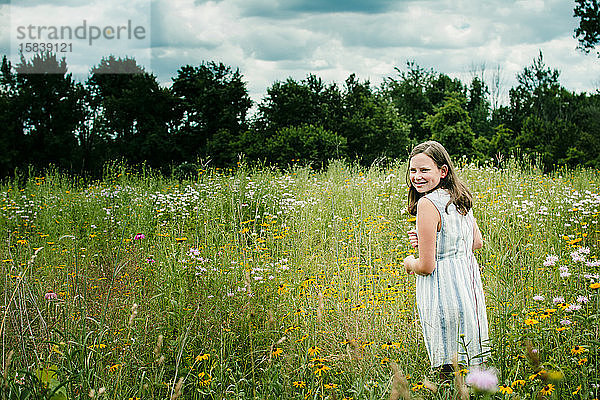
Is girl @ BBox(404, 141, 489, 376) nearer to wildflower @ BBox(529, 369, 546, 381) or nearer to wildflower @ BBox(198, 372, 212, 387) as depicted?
wildflower @ BBox(529, 369, 546, 381)

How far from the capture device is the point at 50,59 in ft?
63.3

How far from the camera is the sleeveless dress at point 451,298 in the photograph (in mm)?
2203

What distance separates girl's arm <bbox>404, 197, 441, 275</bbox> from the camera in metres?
2.14

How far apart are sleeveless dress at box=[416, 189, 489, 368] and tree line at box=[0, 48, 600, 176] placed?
11.6 m

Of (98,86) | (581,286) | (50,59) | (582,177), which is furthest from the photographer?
(98,86)

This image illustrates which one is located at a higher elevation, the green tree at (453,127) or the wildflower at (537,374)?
the green tree at (453,127)

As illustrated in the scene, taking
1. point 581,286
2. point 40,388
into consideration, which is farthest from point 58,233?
point 581,286

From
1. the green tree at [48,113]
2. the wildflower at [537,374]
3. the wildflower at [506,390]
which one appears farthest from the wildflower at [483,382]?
the green tree at [48,113]

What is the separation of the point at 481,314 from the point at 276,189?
16.6 ft

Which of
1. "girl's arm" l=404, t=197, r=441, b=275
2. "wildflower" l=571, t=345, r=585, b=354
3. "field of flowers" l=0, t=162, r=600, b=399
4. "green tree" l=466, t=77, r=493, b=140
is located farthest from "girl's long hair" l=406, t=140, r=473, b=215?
"green tree" l=466, t=77, r=493, b=140

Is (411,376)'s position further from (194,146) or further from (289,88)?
(194,146)

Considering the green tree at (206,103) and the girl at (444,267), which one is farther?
the green tree at (206,103)

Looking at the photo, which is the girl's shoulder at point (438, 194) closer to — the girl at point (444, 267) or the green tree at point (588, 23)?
the girl at point (444, 267)

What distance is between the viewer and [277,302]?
133 inches
